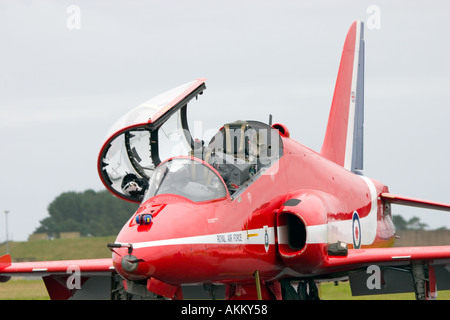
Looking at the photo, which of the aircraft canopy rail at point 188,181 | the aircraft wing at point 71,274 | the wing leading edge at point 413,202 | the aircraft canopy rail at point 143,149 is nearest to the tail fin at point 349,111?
the wing leading edge at point 413,202

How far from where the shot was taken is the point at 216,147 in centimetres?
1094

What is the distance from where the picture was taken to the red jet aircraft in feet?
29.5

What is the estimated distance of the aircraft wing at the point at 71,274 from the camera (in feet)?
39.9

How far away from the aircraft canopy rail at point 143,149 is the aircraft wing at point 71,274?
1353mm

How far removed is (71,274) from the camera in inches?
495

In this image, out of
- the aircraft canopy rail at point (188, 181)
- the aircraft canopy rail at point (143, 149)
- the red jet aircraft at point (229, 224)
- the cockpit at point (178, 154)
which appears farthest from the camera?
the aircraft canopy rail at point (143, 149)

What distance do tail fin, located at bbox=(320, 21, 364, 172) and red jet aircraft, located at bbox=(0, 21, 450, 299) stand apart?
1923 mm

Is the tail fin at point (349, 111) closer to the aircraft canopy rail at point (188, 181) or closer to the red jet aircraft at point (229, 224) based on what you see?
the red jet aircraft at point (229, 224)

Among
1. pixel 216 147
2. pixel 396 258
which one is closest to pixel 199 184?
pixel 216 147

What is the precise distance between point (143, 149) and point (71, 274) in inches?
103

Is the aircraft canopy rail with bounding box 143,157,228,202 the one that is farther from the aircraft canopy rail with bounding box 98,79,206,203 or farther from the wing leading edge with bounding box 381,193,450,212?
the wing leading edge with bounding box 381,193,450,212

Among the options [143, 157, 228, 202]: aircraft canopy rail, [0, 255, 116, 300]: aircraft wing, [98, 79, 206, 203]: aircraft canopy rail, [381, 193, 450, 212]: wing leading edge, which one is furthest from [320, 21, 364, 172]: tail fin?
[143, 157, 228, 202]: aircraft canopy rail

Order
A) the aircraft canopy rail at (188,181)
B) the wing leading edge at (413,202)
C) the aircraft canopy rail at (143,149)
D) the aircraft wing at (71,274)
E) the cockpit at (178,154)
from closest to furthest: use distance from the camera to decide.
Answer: the aircraft canopy rail at (188,181)
the cockpit at (178,154)
the aircraft canopy rail at (143,149)
the aircraft wing at (71,274)
the wing leading edge at (413,202)
